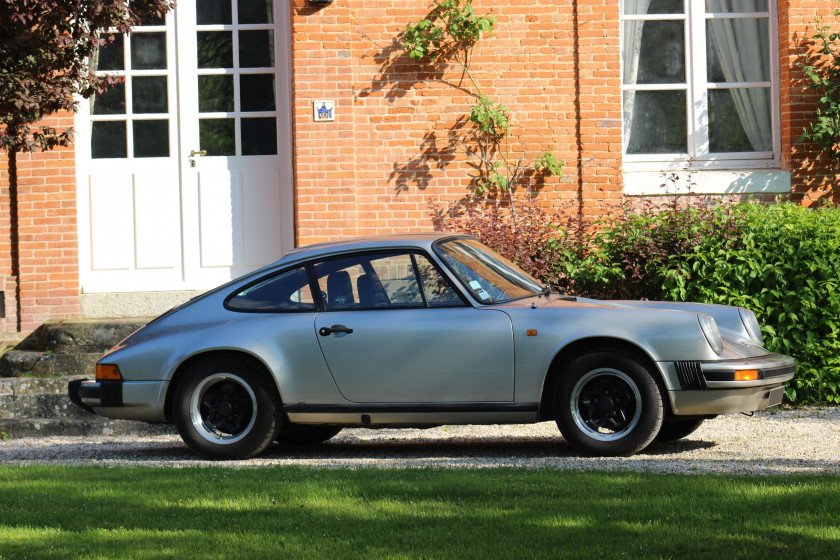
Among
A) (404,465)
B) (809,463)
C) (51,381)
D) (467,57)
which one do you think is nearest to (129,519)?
(404,465)

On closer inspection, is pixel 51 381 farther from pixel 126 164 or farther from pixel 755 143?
pixel 755 143

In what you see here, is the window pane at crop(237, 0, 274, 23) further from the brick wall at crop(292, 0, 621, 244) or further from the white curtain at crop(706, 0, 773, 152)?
the white curtain at crop(706, 0, 773, 152)

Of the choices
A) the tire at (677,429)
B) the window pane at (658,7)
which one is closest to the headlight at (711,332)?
the tire at (677,429)

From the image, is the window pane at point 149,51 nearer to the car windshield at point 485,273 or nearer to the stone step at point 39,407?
the stone step at point 39,407

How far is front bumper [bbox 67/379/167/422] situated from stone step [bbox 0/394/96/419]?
2.18 metres

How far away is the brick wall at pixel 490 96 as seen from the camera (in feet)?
38.3

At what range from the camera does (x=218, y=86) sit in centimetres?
1184

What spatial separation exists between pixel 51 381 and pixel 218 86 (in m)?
3.86

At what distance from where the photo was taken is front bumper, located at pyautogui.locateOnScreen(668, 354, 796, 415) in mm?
6527

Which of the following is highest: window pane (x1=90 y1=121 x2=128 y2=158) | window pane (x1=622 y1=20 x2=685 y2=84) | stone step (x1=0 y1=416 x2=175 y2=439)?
window pane (x1=622 y1=20 x2=685 y2=84)

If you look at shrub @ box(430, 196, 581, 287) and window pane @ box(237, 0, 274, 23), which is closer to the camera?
shrub @ box(430, 196, 581, 287)

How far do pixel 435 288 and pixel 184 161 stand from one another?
18.1 ft

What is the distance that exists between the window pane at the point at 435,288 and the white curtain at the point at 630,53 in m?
5.62

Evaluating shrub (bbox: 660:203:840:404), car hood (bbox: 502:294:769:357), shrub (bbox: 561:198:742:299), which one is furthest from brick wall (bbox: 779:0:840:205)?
car hood (bbox: 502:294:769:357)
